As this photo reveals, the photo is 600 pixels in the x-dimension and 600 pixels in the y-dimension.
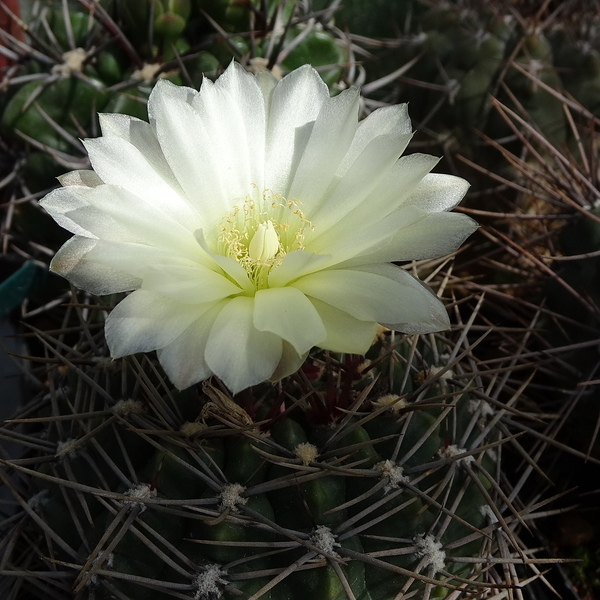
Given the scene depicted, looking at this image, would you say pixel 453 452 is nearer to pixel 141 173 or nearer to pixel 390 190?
pixel 390 190

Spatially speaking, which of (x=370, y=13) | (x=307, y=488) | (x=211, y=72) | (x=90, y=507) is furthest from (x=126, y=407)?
(x=370, y=13)

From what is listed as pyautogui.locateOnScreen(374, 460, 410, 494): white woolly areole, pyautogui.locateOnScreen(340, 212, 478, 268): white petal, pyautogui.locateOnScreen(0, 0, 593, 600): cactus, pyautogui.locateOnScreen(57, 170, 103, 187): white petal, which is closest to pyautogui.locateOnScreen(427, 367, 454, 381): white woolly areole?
pyautogui.locateOnScreen(0, 0, 593, 600): cactus

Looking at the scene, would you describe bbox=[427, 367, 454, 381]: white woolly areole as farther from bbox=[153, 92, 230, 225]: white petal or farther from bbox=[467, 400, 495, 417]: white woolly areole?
bbox=[153, 92, 230, 225]: white petal

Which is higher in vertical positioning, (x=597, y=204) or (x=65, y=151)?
(x=597, y=204)

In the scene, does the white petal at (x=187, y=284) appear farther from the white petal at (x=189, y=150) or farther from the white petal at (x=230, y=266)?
the white petal at (x=189, y=150)

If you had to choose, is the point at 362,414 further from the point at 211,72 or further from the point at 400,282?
the point at 211,72

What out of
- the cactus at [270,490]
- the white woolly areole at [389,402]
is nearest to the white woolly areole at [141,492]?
the cactus at [270,490]
